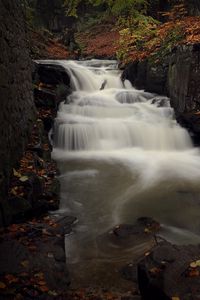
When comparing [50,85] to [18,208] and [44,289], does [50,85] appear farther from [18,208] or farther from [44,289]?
[44,289]

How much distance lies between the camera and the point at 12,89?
22.2 ft

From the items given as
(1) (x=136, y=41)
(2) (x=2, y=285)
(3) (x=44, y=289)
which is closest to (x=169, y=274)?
(3) (x=44, y=289)

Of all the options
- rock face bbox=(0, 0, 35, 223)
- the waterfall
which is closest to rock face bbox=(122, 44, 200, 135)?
the waterfall

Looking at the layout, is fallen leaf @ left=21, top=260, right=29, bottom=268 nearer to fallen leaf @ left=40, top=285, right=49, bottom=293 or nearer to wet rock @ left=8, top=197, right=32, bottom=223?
fallen leaf @ left=40, top=285, right=49, bottom=293

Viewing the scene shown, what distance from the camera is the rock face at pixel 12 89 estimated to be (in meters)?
5.99

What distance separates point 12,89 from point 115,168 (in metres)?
3.53

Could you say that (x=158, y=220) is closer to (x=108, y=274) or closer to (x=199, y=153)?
(x=108, y=274)

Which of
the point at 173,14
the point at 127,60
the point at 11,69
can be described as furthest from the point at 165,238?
the point at 173,14

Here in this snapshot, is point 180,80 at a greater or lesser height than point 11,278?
greater

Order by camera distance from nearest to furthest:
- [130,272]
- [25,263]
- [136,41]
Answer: [25,263], [130,272], [136,41]

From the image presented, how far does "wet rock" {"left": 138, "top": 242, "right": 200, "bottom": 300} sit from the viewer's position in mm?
3990

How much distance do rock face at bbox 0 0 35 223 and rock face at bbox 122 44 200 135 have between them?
15.7ft

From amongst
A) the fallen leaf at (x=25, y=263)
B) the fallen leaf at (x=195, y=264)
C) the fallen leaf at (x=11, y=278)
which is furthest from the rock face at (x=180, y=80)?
the fallen leaf at (x=11, y=278)

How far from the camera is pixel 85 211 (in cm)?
707
